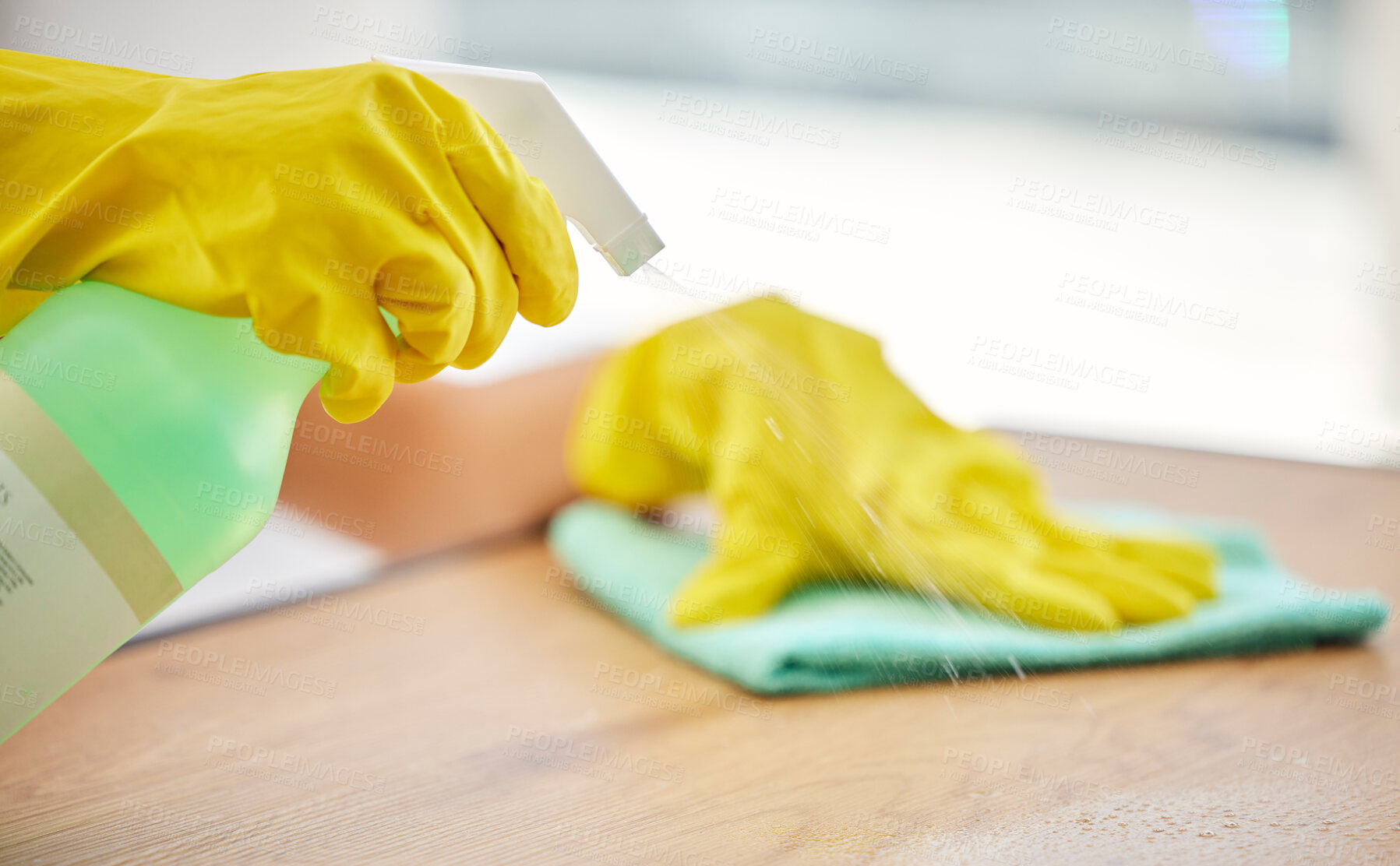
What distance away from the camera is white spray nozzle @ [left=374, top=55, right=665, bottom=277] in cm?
43

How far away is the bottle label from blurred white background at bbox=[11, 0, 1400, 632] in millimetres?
772

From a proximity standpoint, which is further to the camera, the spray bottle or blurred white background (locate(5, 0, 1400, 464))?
blurred white background (locate(5, 0, 1400, 464))

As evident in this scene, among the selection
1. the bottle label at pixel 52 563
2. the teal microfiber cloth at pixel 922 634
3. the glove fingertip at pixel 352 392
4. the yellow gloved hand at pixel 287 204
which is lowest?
the teal microfiber cloth at pixel 922 634

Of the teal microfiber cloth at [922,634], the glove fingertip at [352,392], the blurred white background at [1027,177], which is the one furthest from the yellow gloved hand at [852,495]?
the glove fingertip at [352,392]

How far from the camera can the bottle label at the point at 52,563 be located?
33 cm

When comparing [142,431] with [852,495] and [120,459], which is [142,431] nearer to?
[120,459]

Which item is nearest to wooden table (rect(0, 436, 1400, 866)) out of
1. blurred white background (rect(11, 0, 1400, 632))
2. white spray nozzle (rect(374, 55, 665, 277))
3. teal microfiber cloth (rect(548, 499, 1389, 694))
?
teal microfiber cloth (rect(548, 499, 1389, 694))

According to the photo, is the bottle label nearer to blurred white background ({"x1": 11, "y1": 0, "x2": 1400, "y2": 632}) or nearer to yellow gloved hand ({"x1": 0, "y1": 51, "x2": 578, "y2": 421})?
yellow gloved hand ({"x1": 0, "y1": 51, "x2": 578, "y2": 421})

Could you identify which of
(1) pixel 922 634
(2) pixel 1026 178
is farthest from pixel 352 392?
(2) pixel 1026 178

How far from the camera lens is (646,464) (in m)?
0.94

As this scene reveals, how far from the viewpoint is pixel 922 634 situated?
26.0 inches

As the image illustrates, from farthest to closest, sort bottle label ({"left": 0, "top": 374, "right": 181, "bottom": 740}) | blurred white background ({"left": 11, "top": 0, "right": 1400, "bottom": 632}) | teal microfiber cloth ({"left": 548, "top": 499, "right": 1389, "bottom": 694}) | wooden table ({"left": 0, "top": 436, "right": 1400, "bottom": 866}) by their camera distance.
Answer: blurred white background ({"left": 11, "top": 0, "right": 1400, "bottom": 632}), teal microfiber cloth ({"left": 548, "top": 499, "right": 1389, "bottom": 694}), wooden table ({"left": 0, "top": 436, "right": 1400, "bottom": 866}), bottle label ({"left": 0, "top": 374, "right": 181, "bottom": 740})

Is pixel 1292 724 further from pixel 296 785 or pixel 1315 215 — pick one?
pixel 1315 215

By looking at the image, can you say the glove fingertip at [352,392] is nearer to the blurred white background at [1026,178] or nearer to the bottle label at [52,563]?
the bottle label at [52,563]
